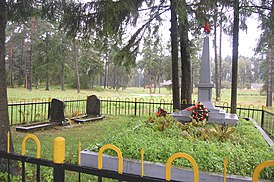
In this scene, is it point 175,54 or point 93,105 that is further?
point 93,105

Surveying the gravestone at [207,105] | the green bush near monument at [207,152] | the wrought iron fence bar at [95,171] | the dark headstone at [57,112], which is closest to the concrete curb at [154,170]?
the green bush near monument at [207,152]

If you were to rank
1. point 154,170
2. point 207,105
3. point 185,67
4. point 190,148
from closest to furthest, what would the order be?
1. point 154,170
2. point 190,148
3. point 207,105
4. point 185,67

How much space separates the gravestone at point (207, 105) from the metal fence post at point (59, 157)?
619cm

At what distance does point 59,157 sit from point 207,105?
6.85m

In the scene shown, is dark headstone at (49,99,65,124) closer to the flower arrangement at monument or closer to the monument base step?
the monument base step

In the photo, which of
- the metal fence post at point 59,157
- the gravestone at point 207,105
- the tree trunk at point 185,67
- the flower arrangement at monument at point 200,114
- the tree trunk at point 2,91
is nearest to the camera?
the metal fence post at point 59,157

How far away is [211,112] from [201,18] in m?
3.28

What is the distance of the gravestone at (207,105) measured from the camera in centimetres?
740

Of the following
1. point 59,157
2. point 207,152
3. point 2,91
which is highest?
point 2,91

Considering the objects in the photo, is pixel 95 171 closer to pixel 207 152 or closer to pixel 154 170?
pixel 154 170

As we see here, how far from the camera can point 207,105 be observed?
7.89 m

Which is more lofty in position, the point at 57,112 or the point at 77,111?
the point at 57,112

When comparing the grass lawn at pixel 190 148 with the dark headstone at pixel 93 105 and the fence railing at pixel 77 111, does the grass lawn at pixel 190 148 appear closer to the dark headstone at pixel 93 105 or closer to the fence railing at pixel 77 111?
the fence railing at pixel 77 111

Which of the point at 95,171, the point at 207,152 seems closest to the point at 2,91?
the point at 95,171
